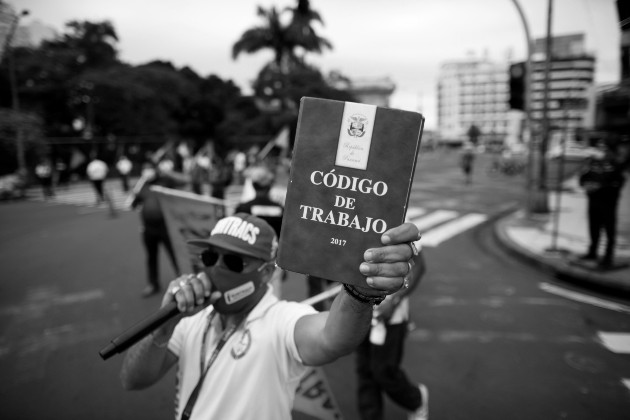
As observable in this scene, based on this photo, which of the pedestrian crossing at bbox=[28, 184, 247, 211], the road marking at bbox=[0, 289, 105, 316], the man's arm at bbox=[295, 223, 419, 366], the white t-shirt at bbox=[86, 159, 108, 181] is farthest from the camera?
the pedestrian crossing at bbox=[28, 184, 247, 211]

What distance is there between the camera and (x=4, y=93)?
24.9 meters

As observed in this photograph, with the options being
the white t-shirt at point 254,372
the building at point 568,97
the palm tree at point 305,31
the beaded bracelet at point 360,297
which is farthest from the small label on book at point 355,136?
the palm tree at point 305,31

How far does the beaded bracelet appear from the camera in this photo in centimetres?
121

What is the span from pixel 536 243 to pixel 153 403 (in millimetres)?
7331

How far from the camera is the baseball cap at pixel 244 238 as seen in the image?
1.78 meters

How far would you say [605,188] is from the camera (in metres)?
5.76

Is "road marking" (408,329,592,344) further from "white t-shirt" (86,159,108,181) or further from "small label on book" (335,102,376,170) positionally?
"white t-shirt" (86,159,108,181)

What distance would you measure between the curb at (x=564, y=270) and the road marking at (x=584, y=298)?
331 millimetres

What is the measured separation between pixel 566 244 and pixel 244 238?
769 centimetres

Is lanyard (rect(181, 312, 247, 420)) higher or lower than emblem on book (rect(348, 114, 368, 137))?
lower

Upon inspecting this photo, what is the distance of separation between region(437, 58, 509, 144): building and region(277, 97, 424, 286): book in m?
126

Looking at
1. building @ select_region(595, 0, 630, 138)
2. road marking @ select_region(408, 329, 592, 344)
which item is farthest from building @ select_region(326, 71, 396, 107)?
road marking @ select_region(408, 329, 592, 344)

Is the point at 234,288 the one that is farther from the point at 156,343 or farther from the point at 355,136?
the point at 355,136

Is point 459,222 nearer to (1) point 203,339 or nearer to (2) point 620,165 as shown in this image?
(2) point 620,165
